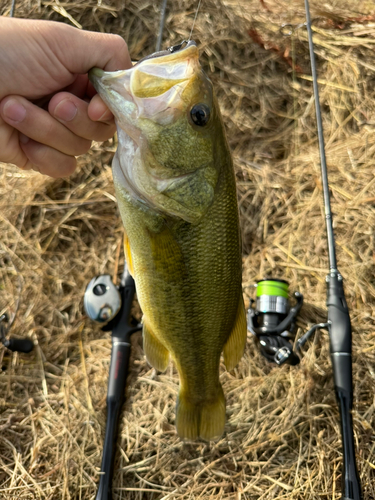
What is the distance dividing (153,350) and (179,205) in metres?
0.81

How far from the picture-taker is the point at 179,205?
4.95 feet

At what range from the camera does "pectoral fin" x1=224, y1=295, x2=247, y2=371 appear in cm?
185

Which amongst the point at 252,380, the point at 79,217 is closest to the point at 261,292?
the point at 252,380

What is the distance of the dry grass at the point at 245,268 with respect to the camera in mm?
2777

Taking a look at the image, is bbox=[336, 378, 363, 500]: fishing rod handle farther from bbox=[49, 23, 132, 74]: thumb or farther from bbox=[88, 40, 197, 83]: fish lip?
bbox=[49, 23, 132, 74]: thumb

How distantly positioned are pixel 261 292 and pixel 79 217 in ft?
5.77

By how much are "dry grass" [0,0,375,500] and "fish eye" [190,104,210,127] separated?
78.2 inches

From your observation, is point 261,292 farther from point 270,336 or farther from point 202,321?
point 202,321

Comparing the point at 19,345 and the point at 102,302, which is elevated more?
the point at 102,302

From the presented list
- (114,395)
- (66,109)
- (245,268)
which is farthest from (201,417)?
(66,109)

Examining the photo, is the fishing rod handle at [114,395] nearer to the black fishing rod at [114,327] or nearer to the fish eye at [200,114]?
the black fishing rod at [114,327]

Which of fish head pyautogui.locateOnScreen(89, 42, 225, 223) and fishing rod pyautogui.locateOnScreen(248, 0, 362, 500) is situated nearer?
fish head pyautogui.locateOnScreen(89, 42, 225, 223)

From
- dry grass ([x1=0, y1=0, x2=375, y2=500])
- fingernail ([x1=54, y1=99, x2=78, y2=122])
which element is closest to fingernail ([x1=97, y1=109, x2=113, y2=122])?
fingernail ([x1=54, y1=99, x2=78, y2=122])

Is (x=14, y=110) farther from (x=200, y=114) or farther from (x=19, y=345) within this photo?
(x=19, y=345)
